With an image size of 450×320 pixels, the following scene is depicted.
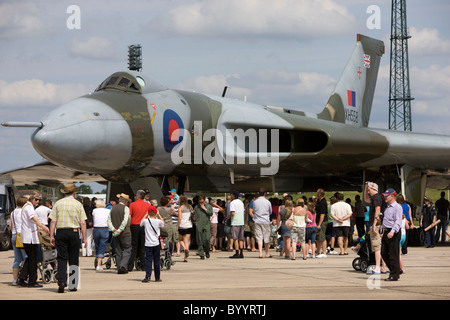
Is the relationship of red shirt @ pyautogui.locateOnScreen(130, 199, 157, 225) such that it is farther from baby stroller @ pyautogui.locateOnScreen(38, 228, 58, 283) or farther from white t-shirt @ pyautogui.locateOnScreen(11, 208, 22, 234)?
white t-shirt @ pyautogui.locateOnScreen(11, 208, 22, 234)

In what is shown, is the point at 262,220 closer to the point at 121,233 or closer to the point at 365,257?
the point at 365,257

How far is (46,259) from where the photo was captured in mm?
11289

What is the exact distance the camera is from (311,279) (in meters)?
11.4

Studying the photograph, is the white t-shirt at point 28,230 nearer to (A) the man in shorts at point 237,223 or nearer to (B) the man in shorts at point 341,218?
(A) the man in shorts at point 237,223

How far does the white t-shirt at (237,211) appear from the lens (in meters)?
17.0

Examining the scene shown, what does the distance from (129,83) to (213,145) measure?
2832 mm

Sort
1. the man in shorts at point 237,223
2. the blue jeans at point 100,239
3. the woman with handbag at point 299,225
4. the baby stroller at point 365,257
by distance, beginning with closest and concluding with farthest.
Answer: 1. the baby stroller at point 365,257
2. the blue jeans at point 100,239
3. the woman with handbag at point 299,225
4. the man in shorts at point 237,223

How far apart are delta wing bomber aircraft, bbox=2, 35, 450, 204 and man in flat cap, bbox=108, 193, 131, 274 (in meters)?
2.25

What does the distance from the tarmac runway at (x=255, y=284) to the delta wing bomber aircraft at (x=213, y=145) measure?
2698 mm

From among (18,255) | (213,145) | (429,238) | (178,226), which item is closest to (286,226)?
(178,226)

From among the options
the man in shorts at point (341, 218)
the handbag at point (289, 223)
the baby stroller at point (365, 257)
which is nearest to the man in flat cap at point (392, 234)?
the baby stroller at point (365, 257)
